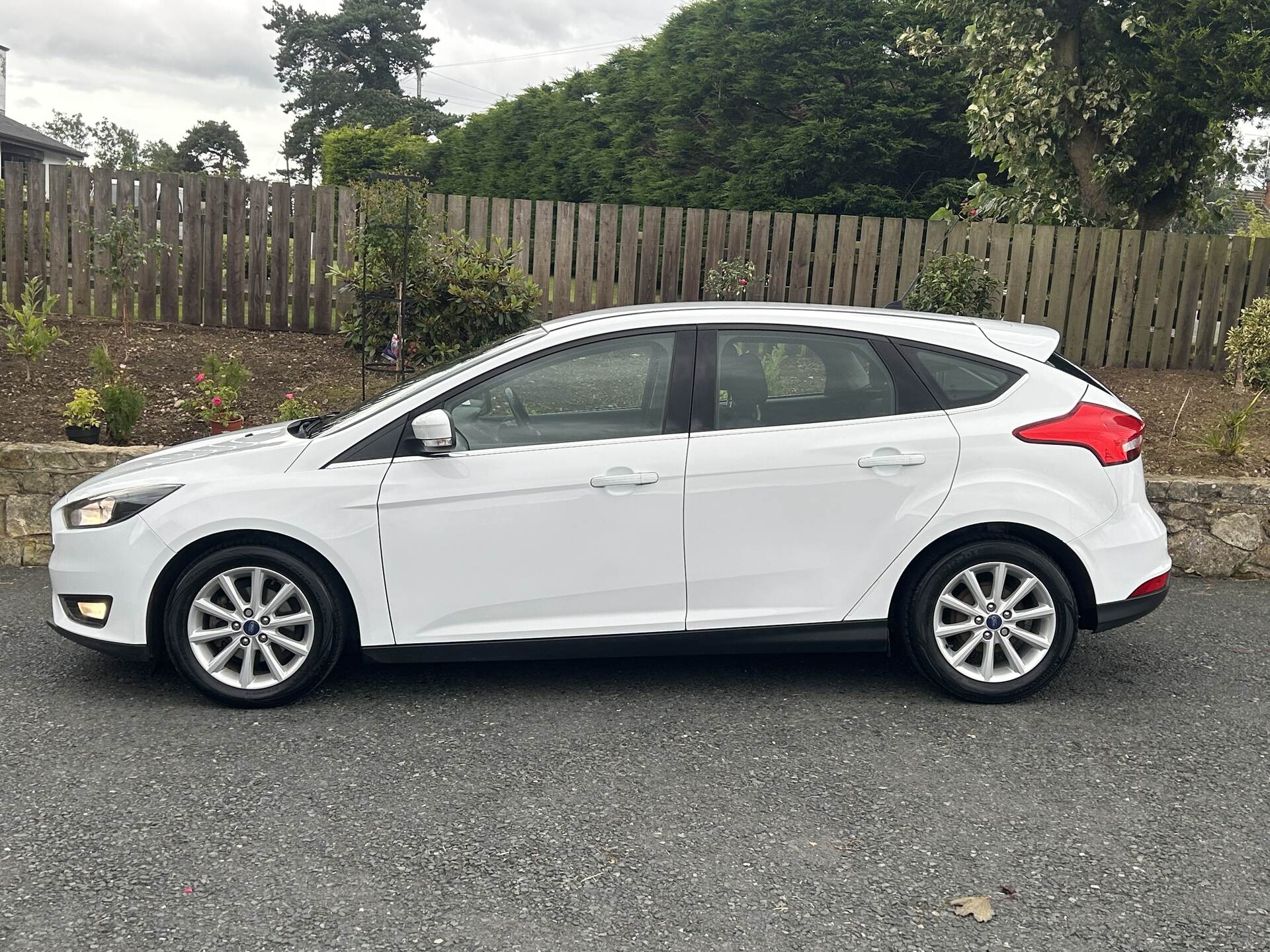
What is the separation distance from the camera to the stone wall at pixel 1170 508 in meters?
7.45

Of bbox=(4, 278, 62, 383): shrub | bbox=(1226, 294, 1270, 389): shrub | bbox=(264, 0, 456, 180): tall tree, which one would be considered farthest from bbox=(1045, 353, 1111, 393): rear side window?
bbox=(264, 0, 456, 180): tall tree

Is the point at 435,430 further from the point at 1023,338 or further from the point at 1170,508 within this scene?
the point at 1170,508

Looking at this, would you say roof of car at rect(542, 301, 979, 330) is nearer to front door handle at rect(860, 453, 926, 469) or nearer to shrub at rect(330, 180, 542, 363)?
front door handle at rect(860, 453, 926, 469)

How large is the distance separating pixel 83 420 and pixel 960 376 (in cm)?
603

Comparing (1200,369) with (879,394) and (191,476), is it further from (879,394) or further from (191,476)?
(191,476)

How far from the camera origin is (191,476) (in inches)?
190

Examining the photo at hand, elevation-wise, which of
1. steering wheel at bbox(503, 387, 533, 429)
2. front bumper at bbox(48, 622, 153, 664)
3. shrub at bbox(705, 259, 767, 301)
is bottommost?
front bumper at bbox(48, 622, 153, 664)

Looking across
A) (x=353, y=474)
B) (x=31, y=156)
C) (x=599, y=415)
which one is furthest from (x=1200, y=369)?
(x=31, y=156)

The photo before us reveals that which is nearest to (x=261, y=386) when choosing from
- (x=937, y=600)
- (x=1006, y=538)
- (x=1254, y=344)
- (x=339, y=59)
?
(x=937, y=600)

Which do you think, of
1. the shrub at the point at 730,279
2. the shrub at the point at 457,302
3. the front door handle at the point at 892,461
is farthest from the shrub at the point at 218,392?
the front door handle at the point at 892,461

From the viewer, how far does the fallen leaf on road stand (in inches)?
132

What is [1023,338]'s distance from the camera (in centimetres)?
516

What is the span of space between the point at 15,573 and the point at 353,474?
3720 millimetres

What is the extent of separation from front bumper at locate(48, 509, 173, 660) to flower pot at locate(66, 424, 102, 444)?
12.0ft
